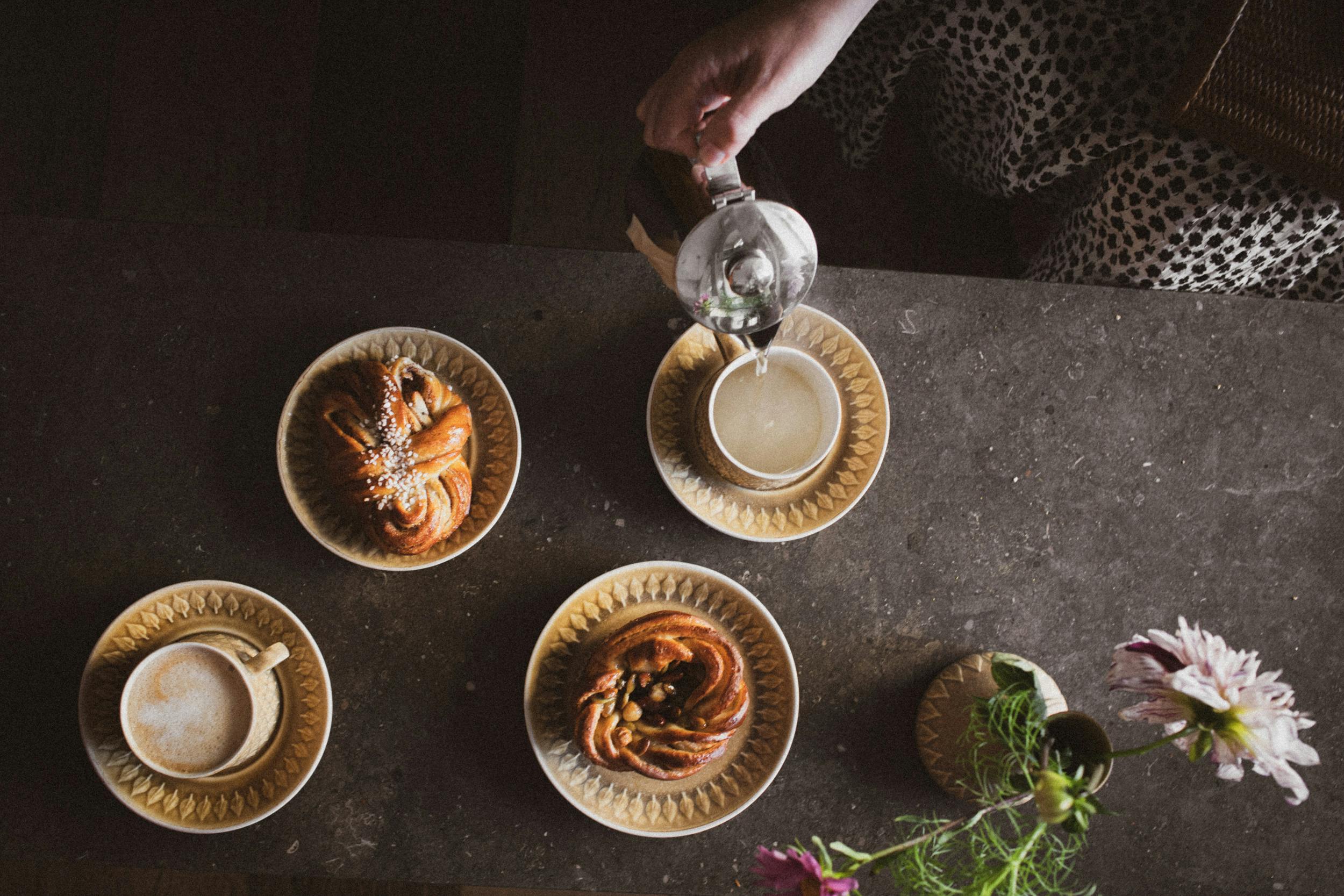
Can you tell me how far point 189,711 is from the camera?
3.05 ft

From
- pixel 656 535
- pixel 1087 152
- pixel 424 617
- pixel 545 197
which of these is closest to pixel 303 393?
pixel 424 617

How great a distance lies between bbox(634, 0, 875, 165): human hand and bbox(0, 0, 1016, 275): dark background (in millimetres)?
760

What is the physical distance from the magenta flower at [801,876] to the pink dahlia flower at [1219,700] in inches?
11.9

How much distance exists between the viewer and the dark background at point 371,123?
1.72m

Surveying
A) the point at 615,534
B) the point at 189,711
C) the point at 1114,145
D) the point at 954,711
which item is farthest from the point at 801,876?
the point at 1114,145

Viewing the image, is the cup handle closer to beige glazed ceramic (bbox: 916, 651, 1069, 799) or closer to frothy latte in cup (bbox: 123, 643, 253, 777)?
frothy latte in cup (bbox: 123, 643, 253, 777)

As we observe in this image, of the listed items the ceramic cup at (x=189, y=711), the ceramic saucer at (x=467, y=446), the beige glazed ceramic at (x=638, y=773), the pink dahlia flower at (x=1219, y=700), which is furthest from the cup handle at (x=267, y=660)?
Answer: the pink dahlia flower at (x=1219, y=700)

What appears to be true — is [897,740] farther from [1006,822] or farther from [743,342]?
[743,342]

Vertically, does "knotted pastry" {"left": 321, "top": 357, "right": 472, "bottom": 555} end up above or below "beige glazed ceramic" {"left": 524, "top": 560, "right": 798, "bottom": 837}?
above

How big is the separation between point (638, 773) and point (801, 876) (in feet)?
0.86

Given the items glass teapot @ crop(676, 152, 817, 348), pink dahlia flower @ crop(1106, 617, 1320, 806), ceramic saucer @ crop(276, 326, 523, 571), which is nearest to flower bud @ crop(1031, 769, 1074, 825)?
pink dahlia flower @ crop(1106, 617, 1320, 806)

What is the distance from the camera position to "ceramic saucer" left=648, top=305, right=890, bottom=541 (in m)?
1.04

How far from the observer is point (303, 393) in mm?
1011

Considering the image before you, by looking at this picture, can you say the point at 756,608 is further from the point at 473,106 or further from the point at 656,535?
the point at 473,106
